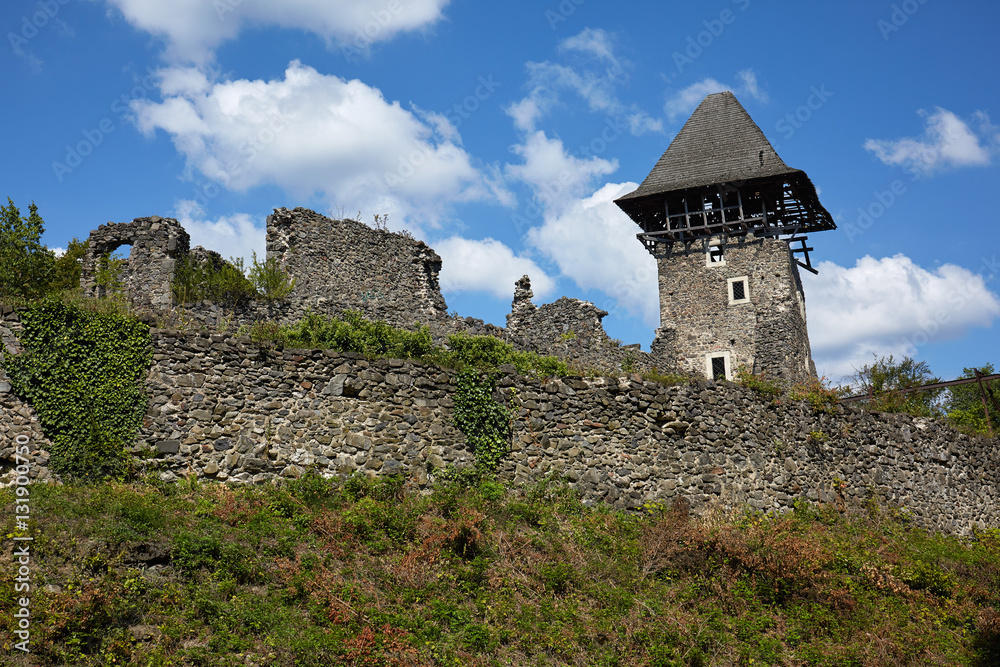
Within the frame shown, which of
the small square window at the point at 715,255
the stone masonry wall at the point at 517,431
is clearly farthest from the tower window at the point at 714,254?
the stone masonry wall at the point at 517,431

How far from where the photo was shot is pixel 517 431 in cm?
1201

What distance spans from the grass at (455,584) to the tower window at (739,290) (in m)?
18.7

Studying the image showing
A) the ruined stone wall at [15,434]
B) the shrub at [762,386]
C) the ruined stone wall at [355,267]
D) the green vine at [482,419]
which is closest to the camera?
the ruined stone wall at [15,434]

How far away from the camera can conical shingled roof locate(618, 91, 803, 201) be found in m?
31.1

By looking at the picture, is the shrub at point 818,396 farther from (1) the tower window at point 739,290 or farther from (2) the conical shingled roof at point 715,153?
(2) the conical shingled roof at point 715,153

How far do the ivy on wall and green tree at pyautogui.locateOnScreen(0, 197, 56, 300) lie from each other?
7499mm

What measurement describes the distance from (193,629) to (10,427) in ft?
14.4

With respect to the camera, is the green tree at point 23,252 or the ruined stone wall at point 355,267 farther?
the ruined stone wall at point 355,267

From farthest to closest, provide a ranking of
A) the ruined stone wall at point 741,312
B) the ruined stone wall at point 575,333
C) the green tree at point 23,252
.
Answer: the ruined stone wall at point 741,312 < the ruined stone wall at point 575,333 < the green tree at point 23,252

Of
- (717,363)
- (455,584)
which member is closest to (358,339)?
(455,584)

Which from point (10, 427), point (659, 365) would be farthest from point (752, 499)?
point (659, 365)

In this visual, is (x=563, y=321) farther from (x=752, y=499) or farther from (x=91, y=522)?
(x=91, y=522)

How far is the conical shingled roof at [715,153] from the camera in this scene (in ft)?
102

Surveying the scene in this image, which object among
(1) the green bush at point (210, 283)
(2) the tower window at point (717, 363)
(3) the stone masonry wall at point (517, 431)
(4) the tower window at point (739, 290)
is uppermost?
(4) the tower window at point (739, 290)
